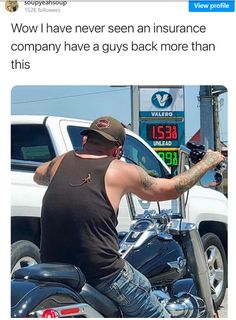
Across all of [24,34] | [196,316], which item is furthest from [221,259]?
[24,34]

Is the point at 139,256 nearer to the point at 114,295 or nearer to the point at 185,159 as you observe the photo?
the point at 114,295

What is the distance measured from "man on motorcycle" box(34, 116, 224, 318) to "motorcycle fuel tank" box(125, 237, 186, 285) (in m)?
0.15

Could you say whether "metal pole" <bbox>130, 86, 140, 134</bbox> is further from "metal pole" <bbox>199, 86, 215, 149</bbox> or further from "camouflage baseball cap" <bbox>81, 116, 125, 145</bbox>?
"metal pole" <bbox>199, 86, 215, 149</bbox>

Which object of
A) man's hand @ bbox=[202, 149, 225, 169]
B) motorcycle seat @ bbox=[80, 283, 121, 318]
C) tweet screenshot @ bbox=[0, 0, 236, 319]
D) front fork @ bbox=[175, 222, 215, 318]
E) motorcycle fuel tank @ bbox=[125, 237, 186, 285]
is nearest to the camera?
motorcycle seat @ bbox=[80, 283, 121, 318]

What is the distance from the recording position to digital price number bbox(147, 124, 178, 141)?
3.26 m

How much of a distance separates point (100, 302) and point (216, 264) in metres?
0.79

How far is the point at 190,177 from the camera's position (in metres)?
3.18

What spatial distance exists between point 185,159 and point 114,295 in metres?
0.81

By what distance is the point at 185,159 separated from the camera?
10.8 ft

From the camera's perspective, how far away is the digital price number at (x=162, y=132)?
3260mm

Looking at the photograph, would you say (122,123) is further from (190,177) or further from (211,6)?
(211,6)

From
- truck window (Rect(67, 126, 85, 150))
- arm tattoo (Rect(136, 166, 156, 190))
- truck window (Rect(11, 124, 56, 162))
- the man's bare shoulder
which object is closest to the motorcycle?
arm tattoo (Rect(136, 166, 156, 190))

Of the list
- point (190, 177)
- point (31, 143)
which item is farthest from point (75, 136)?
point (190, 177)

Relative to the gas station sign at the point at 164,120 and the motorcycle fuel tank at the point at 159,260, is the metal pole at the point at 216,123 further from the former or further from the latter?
the motorcycle fuel tank at the point at 159,260
